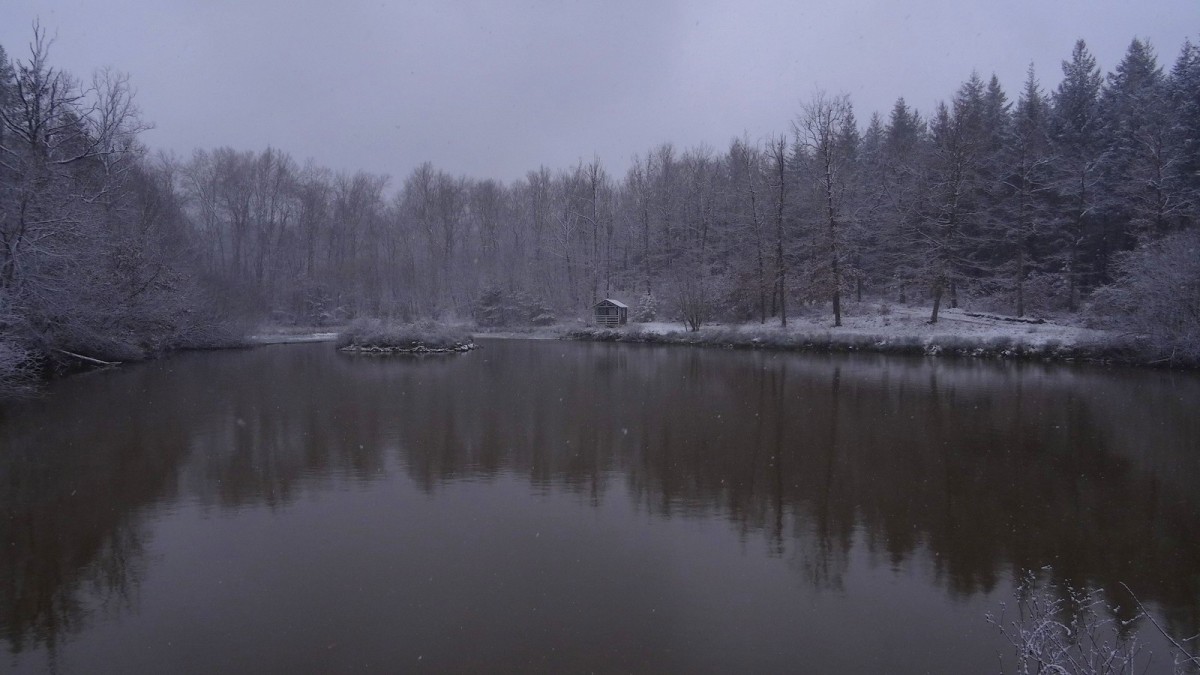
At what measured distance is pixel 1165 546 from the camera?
6211 mm

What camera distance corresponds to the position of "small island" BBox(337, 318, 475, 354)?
99.6ft

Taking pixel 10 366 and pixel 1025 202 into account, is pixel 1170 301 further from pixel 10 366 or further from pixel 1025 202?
pixel 10 366

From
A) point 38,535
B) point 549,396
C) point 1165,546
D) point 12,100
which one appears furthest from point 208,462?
point 12,100

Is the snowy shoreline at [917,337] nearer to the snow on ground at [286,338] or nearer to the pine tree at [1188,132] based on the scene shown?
the pine tree at [1188,132]

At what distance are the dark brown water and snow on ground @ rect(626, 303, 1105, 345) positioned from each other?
38.3 ft

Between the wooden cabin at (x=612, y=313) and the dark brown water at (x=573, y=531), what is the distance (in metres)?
28.1

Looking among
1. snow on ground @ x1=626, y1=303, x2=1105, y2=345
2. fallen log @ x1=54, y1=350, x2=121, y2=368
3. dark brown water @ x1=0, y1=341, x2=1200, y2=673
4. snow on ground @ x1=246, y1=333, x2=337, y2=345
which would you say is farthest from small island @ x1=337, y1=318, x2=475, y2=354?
dark brown water @ x1=0, y1=341, x2=1200, y2=673

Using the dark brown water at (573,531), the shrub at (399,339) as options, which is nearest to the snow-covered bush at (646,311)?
the shrub at (399,339)

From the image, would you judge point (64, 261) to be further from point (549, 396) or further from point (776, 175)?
point (776, 175)

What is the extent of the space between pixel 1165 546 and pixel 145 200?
37.6 metres

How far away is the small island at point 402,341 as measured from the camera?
30.4 meters

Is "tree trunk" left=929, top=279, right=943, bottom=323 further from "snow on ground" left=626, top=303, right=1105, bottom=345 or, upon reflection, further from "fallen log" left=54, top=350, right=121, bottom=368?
"fallen log" left=54, top=350, right=121, bottom=368

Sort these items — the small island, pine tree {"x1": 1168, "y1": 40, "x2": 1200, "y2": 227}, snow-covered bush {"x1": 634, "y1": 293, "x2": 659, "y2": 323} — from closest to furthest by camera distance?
1. pine tree {"x1": 1168, "y1": 40, "x2": 1200, "y2": 227}
2. the small island
3. snow-covered bush {"x1": 634, "y1": 293, "x2": 659, "y2": 323}

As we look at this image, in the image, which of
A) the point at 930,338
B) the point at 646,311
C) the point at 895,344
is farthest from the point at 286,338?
the point at 930,338
